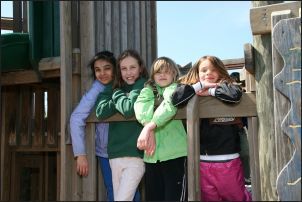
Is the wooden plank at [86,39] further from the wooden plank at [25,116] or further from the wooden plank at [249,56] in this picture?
the wooden plank at [25,116]

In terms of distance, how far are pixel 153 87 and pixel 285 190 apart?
53.4 inches

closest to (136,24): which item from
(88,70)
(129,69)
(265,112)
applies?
(88,70)

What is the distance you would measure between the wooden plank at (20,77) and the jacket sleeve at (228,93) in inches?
119

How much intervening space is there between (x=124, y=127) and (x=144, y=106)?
48 cm

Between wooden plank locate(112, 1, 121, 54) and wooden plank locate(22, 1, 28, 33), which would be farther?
wooden plank locate(22, 1, 28, 33)

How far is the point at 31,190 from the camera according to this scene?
293 inches

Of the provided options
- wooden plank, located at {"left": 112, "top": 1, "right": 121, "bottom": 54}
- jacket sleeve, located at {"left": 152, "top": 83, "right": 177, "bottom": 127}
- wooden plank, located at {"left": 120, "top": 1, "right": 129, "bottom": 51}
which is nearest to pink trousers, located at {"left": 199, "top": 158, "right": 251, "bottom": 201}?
jacket sleeve, located at {"left": 152, "top": 83, "right": 177, "bottom": 127}

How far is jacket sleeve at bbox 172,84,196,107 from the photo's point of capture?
129 inches

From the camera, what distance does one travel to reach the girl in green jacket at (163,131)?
3363mm

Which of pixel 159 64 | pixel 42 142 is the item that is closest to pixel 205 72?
pixel 159 64

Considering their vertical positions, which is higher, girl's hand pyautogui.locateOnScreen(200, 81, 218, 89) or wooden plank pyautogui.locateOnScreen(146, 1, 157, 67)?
wooden plank pyautogui.locateOnScreen(146, 1, 157, 67)

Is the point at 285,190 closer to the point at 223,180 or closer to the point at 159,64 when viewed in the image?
the point at 223,180

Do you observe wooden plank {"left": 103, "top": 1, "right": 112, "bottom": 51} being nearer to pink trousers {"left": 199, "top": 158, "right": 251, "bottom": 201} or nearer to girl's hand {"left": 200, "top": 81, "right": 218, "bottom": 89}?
girl's hand {"left": 200, "top": 81, "right": 218, "bottom": 89}

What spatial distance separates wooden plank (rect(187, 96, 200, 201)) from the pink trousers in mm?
→ 245
